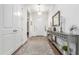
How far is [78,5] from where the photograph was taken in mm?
3145

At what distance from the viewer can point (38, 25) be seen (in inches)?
246

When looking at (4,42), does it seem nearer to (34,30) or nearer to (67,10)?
(67,10)

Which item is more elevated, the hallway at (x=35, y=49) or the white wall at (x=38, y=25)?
the white wall at (x=38, y=25)

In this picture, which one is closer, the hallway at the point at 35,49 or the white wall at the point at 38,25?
the hallway at the point at 35,49

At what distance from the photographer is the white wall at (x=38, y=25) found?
19.6 feet

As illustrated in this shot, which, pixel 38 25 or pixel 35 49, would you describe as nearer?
pixel 35 49

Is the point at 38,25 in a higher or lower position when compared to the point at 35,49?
higher

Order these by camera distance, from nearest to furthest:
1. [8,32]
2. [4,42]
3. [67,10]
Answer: [4,42] < [8,32] < [67,10]

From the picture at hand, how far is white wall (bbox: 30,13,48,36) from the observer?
19.6 ft

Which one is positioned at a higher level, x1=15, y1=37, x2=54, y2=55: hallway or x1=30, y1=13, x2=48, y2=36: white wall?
A: x1=30, y1=13, x2=48, y2=36: white wall
